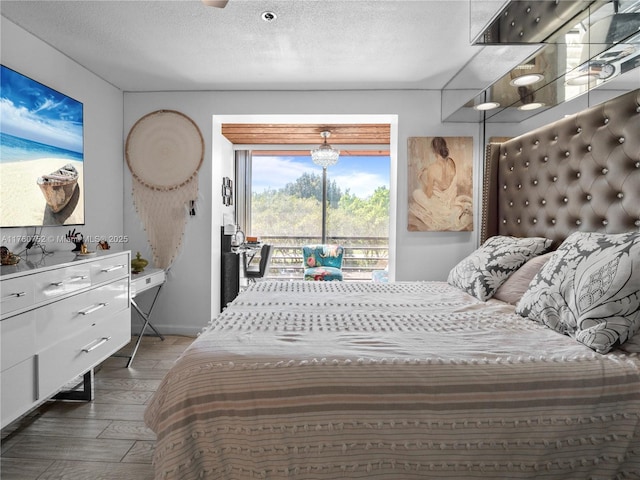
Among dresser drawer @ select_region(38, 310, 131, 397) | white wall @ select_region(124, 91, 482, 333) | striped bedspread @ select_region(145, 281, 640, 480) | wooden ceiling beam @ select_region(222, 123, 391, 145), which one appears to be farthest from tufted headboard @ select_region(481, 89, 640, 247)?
dresser drawer @ select_region(38, 310, 131, 397)

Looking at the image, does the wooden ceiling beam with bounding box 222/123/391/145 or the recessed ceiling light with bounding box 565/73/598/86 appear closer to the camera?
the recessed ceiling light with bounding box 565/73/598/86

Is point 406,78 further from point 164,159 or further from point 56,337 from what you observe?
point 56,337

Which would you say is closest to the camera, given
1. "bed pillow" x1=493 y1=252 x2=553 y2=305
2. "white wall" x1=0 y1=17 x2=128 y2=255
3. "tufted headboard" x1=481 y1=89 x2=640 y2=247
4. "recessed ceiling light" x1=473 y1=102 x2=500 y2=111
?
"tufted headboard" x1=481 y1=89 x2=640 y2=247

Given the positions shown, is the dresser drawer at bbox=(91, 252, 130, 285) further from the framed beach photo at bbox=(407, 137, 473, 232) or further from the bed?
the framed beach photo at bbox=(407, 137, 473, 232)

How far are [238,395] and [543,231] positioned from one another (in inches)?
78.5

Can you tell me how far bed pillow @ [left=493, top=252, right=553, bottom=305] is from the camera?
1.99 meters

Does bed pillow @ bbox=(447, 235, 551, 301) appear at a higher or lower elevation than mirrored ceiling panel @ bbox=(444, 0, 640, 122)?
lower

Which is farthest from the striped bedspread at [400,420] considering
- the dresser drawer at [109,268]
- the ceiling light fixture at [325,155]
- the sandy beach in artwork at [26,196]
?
the ceiling light fixture at [325,155]

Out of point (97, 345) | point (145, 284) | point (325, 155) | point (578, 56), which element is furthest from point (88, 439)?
point (325, 155)

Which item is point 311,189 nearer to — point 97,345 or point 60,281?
point 97,345

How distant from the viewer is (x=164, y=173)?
4.00m

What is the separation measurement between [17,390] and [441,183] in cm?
351

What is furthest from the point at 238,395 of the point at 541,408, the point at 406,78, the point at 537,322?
the point at 406,78

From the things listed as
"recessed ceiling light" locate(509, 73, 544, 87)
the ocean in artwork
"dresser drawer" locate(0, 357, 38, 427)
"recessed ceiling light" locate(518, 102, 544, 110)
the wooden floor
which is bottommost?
the wooden floor
